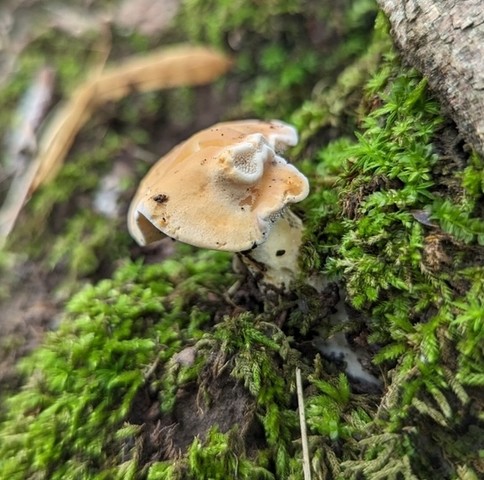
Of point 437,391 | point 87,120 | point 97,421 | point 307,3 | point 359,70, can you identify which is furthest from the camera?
point 87,120

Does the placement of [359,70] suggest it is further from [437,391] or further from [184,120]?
[437,391]

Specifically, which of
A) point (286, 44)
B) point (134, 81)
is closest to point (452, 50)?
point (286, 44)

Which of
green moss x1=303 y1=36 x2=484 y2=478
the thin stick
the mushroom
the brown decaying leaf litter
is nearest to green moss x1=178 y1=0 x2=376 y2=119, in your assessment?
the brown decaying leaf litter

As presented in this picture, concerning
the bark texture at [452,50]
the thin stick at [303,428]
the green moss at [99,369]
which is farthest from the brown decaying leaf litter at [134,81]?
the thin stick at [303,428]

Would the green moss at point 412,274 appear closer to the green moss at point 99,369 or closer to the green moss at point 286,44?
the green moss at point 99,369

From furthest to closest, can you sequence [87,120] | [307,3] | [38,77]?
[38,77] < [87,120] < [307,3]

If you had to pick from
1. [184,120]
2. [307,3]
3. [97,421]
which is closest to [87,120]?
[184,120]
